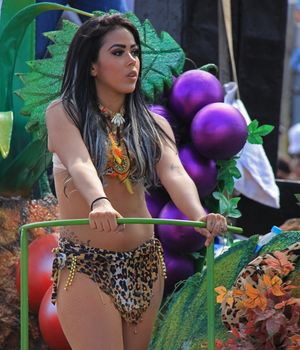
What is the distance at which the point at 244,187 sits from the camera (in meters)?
5.96

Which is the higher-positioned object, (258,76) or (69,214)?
(69,214)

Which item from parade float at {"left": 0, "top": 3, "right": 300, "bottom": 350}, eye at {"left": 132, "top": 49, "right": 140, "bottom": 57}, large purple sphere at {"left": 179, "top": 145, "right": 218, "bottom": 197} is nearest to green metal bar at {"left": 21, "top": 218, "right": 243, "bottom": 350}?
eye at {"left": 132, "top": 49, "right": 140, "bottom": 57}

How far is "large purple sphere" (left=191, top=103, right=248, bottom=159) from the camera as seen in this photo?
462 cm

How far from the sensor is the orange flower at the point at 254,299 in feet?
10.8

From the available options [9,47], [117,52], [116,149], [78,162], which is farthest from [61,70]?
[78,162]

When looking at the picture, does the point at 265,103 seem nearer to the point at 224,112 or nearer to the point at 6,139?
the point at 224,112

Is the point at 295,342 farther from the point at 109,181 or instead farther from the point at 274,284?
the point at 109,181

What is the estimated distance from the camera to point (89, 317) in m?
3.25

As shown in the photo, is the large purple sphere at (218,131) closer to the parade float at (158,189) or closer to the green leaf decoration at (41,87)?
the parade float at (158,189)

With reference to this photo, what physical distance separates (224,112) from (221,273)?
0.87m

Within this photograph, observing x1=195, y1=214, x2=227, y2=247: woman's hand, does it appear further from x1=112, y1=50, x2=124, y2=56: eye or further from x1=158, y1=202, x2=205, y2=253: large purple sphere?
x1=158, y1=202, x2=205, y2=253: large purple sphere

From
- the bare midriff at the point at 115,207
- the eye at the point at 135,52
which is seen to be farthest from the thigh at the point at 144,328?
the eye at the point at 135,52

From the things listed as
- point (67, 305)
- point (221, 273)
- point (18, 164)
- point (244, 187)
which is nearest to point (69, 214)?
point (67, 305)

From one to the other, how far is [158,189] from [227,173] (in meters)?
0.36
